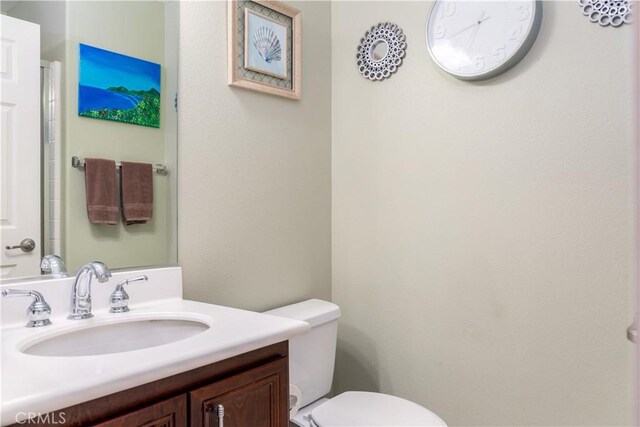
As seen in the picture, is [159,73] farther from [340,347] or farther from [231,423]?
[340,347]

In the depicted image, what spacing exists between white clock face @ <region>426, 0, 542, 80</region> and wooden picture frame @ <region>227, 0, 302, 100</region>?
0.54 m

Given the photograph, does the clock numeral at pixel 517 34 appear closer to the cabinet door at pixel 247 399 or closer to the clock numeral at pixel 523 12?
the clock numeral at pixel 523 12

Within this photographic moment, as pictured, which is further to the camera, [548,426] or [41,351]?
[548,426]

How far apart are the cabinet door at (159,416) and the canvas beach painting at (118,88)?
2.78 feet

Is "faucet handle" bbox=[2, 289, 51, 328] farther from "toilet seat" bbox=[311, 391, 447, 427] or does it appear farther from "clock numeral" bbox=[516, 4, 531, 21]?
"clock numeral" bbox=[516, 4, 531, 21]

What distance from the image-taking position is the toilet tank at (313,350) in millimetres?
1567

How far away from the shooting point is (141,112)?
138 cm

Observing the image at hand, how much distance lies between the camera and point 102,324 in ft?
3.65

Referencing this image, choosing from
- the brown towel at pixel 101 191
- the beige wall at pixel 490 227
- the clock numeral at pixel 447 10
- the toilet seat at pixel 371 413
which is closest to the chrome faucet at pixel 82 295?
the brown towel at pixel 101 191

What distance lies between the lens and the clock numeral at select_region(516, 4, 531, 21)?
149 cm

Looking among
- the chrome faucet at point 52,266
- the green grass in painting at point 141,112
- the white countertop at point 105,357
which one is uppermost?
the green grass in painting at point 141,112

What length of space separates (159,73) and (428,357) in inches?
56.8

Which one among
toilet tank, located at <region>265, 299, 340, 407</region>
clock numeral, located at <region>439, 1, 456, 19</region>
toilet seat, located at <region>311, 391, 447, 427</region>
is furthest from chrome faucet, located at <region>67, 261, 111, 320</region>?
clock numeral, located at <region>439, 1, 456, 19</region>

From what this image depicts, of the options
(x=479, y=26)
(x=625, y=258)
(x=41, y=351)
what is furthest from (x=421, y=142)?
(x=41, y=351)
